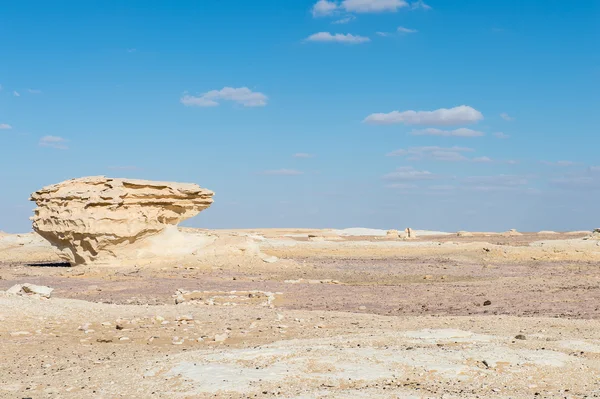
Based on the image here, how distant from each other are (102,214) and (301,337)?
1702 cm

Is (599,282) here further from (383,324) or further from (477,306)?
(383,324)

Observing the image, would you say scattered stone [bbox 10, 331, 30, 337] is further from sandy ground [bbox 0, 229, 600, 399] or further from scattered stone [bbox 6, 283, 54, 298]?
scattered stone [bbox 6, 283, 54, 298]

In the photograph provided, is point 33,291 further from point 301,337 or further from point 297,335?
point 301,337

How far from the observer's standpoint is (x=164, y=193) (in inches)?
1102

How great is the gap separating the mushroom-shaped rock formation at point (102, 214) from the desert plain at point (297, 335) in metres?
0.55

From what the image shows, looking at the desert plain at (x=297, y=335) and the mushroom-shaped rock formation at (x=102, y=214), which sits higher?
the mushroom-shaped rock formation at (x=102, y=214)

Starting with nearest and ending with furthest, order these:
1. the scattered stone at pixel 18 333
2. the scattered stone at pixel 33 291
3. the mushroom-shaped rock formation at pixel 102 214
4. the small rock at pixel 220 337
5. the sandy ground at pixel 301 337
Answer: the sandy ground at pixel 301 337 < the small rock at pixel 220 337 < the scattered stone at pixel 18 333 < the scattered stone at pixel 33 291 < the mushroom-shaped rock formation at pixel 102 214

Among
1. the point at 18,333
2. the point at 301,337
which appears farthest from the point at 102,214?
the point at 301,337

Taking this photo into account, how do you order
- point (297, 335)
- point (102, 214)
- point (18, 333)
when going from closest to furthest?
point (297, 335) < point (18, 333) < point (102, 214)

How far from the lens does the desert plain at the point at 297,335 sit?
24.6ft

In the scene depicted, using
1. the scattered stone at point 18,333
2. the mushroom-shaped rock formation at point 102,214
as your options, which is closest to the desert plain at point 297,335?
the scattered stone at point 18,333

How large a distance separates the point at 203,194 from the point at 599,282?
1606 cm

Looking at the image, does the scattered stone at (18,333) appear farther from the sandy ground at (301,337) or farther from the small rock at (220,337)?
the small rock at (220,337)

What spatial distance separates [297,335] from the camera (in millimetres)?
11383
